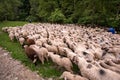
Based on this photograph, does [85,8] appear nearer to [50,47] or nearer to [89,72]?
[50,47]

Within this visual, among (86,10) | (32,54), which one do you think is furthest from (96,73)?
(86,10)

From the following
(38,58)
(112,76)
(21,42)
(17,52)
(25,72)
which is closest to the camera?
(112,76)

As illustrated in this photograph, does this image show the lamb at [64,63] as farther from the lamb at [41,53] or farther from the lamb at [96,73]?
the lamb at [41,53]

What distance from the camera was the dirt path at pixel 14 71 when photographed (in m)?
7.19

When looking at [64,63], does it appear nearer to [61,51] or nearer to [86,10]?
[61,51]

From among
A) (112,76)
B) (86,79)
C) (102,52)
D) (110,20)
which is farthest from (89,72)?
(110,20)

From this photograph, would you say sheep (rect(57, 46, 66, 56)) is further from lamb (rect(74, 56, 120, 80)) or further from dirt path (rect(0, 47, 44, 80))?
lamb (rect(74, 56, 120, 80))

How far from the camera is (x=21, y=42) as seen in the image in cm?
1205

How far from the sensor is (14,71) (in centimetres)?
785

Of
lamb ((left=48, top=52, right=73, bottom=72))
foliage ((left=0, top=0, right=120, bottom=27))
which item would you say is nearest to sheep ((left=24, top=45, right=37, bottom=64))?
lamb ((left=48, top=52, right=73, bottom=72))

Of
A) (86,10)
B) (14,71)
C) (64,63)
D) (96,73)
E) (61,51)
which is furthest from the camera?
(86,10)

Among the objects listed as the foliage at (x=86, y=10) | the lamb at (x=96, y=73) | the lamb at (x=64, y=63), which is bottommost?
the foliage at (x=86, y=10)

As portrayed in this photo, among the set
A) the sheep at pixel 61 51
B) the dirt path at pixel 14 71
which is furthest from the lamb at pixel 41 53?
the dirt path at pixel 14 71

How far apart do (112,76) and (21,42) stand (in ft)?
25.3
